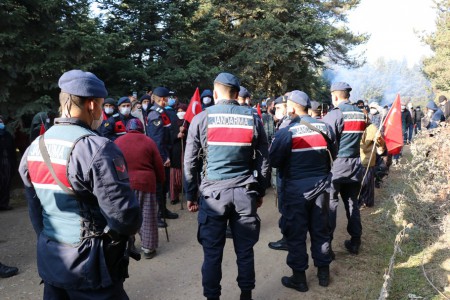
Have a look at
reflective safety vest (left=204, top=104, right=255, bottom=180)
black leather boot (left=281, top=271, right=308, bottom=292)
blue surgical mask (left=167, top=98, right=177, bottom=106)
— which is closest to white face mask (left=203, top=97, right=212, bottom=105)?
blue surgical mask (left=167, top=98, right=177, bottom=106)

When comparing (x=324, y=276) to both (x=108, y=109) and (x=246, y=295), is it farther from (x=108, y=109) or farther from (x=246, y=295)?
(x=108, y=109)

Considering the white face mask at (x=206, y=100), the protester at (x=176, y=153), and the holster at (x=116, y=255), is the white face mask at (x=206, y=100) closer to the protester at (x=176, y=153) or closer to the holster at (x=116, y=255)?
the protester at (x=176, y=153)

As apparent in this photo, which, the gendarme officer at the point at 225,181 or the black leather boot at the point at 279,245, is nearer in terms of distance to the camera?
the gendarme officer at the point at 225,181

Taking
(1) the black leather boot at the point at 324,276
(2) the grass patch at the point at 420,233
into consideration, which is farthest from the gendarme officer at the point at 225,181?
(2) the grass patch at the point at 420,233

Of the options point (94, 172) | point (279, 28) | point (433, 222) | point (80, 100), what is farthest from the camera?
point (279, 28)

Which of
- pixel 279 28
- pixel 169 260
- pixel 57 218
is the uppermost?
pixel 279 28

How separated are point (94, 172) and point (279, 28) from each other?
15721 mm

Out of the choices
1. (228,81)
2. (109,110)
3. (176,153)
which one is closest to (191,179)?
(228,81)

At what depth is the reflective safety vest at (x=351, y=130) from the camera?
5.35 m

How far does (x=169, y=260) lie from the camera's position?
5.05 meters

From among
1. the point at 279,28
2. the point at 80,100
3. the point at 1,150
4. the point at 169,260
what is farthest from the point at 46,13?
the point at 279,28

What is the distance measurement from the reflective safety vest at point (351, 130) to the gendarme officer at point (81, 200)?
13.0 ft

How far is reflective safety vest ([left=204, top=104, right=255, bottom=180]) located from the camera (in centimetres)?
356

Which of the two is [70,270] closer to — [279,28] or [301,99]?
[301,99]
